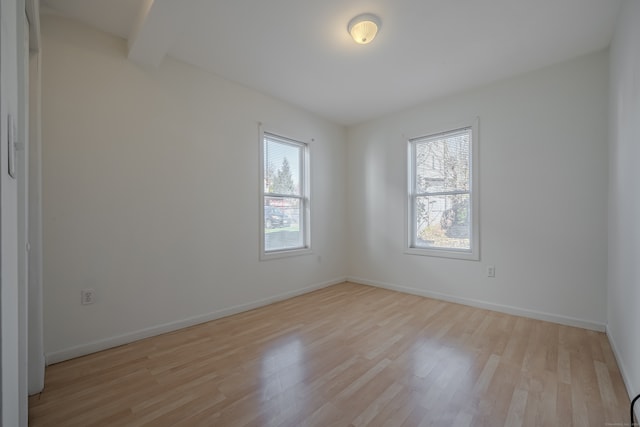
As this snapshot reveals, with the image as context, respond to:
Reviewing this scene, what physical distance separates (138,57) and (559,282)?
4.58 metres

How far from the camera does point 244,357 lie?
2213mm

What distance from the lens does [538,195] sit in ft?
9.85

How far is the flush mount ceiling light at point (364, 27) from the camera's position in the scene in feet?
7.30

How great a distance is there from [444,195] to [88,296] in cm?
394

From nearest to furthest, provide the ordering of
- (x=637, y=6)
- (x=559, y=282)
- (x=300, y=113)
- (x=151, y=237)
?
(x=637, y=6), (x=151, y=237), (x=559, y=282), (x=300, y=113)

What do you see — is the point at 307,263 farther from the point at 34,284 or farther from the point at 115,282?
the point at 34,284

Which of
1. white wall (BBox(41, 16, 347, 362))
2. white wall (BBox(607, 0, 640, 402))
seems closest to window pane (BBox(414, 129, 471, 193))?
white wall (BBox(607, 0, 640, 402))

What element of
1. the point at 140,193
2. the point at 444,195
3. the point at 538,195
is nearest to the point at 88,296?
the point at 140,193

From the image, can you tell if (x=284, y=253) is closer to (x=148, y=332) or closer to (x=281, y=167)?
(x=281, y=167)

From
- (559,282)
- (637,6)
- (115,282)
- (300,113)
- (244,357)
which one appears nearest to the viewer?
(637,6)

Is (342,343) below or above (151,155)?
below

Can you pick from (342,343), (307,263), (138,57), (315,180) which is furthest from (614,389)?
(138,57)

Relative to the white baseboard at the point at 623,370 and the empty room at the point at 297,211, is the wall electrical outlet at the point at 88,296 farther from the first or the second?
the white baseboard at the point at 623,370

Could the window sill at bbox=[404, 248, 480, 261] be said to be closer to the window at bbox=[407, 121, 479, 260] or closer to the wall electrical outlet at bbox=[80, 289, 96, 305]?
the window at bbox=[407, 121, 479, 260]
